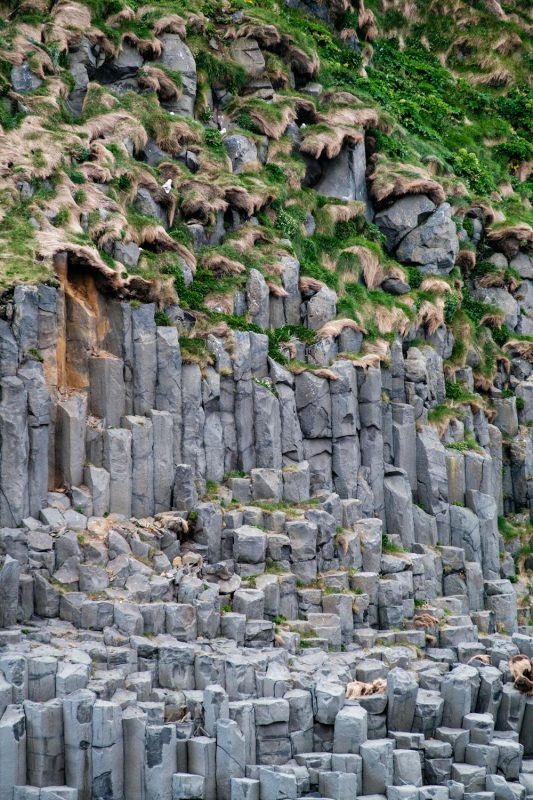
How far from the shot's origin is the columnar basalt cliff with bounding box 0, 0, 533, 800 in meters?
42.6

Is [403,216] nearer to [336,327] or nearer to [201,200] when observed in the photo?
[336,327]

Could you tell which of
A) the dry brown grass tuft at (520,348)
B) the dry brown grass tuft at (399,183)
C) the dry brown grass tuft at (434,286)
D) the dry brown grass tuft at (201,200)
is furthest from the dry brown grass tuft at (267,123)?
the dry brown grass tuft at (520,348)

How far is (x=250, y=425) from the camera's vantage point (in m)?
53.2

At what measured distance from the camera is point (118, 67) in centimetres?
6044

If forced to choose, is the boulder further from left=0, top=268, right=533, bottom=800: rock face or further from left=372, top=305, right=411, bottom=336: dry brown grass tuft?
left=0, top=268, right=533, bottom=800: rock face

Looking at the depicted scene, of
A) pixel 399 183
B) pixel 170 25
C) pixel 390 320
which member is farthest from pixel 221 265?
pixel 399 183

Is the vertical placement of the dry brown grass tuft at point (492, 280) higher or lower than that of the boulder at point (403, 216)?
lower

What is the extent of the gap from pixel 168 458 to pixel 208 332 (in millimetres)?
5281

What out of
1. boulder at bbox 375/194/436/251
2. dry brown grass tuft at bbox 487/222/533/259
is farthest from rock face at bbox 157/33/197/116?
dry brown grass tuft at bbox 487/222/533/259

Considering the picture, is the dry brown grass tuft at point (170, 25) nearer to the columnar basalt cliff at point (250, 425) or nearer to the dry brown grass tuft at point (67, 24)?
the columnar basalt cliff at point (250, 425)

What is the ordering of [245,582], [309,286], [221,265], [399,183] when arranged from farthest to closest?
[399,183], [309,286], [221,265], [245,582]

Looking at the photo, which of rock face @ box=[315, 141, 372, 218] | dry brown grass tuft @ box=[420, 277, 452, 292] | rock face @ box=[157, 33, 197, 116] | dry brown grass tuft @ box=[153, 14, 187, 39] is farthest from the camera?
rock face @ box=[315, 141, 372, 218]

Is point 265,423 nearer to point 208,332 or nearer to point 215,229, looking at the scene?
point 208,332

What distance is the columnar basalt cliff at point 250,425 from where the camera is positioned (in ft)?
140
